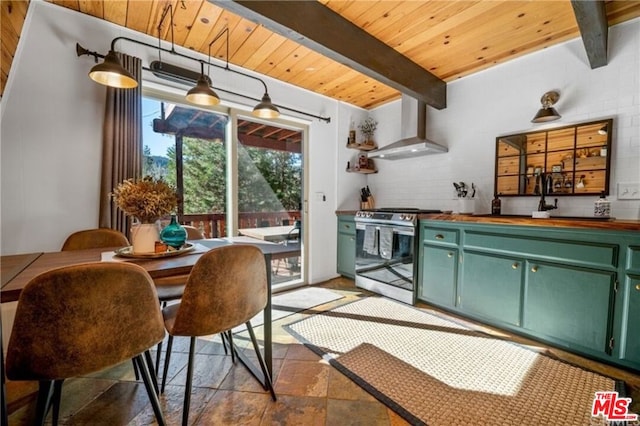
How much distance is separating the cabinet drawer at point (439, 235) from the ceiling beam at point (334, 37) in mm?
1439


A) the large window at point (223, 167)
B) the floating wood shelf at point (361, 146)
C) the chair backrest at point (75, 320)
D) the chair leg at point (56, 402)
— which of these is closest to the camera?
the chair backrest at point (75, 320)

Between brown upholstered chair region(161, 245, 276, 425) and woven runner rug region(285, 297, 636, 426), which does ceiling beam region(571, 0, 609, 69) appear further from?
brown upholstered chair region(161, 245, 276, 425)

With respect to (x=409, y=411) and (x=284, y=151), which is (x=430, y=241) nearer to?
(x=409, y=411)

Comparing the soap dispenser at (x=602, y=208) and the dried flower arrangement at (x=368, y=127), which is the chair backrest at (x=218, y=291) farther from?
the dried flower arrangement at (x=368, y=127)

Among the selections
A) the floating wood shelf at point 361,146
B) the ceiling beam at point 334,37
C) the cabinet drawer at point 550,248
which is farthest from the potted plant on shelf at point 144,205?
the floating wood shelf at point 361,146

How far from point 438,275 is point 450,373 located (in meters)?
1.11

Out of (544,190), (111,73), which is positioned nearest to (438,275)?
(544,190)

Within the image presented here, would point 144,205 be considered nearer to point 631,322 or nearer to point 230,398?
point 230,398

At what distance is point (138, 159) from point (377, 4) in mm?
2192

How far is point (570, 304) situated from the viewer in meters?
1.95

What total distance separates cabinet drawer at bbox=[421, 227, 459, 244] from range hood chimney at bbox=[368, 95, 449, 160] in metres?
0.97

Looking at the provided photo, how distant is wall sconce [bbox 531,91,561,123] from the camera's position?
2377mm

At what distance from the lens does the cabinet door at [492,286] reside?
222 cm

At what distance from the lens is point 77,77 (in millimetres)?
2090
